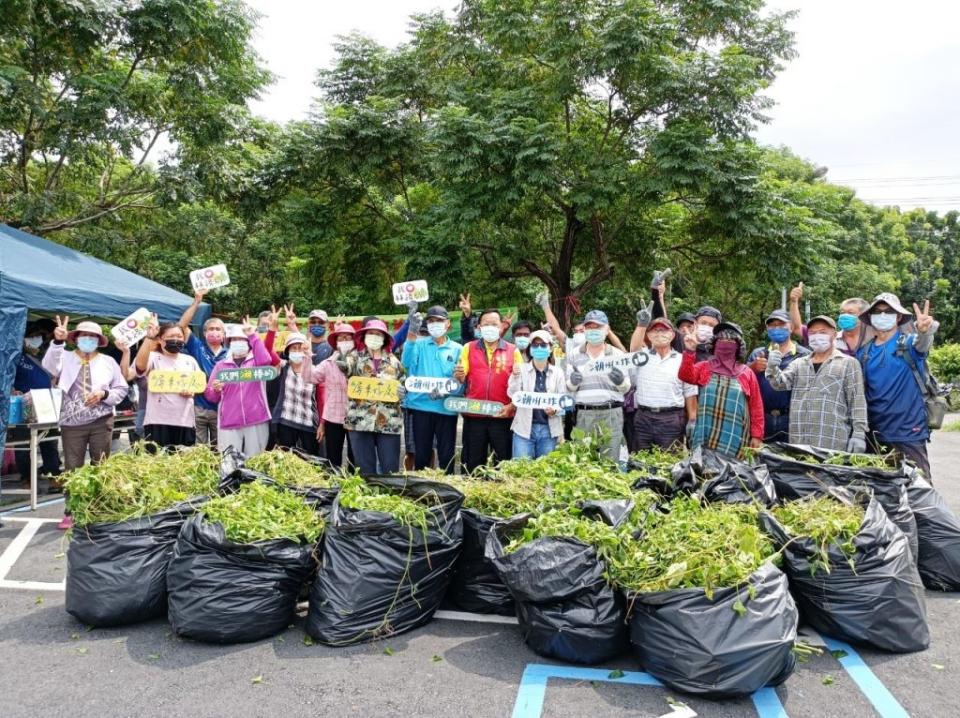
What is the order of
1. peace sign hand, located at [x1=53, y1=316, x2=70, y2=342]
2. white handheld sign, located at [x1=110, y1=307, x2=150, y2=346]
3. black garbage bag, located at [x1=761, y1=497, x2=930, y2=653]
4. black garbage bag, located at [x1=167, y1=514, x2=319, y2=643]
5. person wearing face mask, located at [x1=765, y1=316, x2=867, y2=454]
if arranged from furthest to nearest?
peace sign hand, located at [x1=53, y1=316, x2=70, y2=342]
white handheld sign, located at [x1=110, y1=307, x2=150, y2=346]
person wearing face mask, located at [x1=765, y1=316, x2=867, y2=454]
black garbage bag, located at [x1=167, y1=514, x2=319, y2=643]
black garbage bag, located at [x1=761, y1=497, x2=930, y2=653]

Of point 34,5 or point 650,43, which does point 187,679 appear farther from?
point 34,5

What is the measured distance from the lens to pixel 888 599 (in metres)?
3.29

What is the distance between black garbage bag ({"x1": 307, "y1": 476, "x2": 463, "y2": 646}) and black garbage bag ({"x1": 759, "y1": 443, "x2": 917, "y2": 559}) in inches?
80.7

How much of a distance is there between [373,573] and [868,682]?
2465 mm

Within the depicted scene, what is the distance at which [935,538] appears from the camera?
13.4 feet

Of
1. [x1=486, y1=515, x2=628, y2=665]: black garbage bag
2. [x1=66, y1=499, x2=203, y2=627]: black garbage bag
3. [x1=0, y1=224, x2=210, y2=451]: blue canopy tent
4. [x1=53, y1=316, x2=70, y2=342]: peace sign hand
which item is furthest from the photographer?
[x1=53, y1=316, x2=70, y2=342]: peace sign hand

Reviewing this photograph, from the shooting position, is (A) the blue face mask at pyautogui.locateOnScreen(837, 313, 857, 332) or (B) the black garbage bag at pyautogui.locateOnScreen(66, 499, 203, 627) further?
(A) the blue face mask at pyautogui.locateOnScreen(837, 313, 857, 332)

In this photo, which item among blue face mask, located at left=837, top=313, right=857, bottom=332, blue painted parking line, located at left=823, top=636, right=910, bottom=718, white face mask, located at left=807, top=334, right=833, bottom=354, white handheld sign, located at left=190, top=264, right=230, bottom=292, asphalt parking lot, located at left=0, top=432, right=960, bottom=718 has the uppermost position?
white handheld sign, located at left=190, top=264, right=230, bottom=292

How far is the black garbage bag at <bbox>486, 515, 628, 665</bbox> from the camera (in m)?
3.13

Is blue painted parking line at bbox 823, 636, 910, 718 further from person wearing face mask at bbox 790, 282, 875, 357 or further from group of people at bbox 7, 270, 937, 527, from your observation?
person wearing face mask at bbox 790, 282, 875, 357

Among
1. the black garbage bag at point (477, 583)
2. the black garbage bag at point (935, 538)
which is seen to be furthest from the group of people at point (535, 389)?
the black garbage bag at point (477, 583)

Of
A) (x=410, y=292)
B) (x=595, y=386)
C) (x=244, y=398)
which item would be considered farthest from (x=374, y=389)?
(x=595, y=386)

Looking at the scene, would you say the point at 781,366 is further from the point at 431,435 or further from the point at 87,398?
the point at 87,398

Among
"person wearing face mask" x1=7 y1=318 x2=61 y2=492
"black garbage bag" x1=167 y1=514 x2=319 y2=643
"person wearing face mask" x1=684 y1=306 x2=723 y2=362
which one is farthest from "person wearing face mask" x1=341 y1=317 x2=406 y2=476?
"person wearing face mask" x1=7 y1=318 x2=61 y2=492
